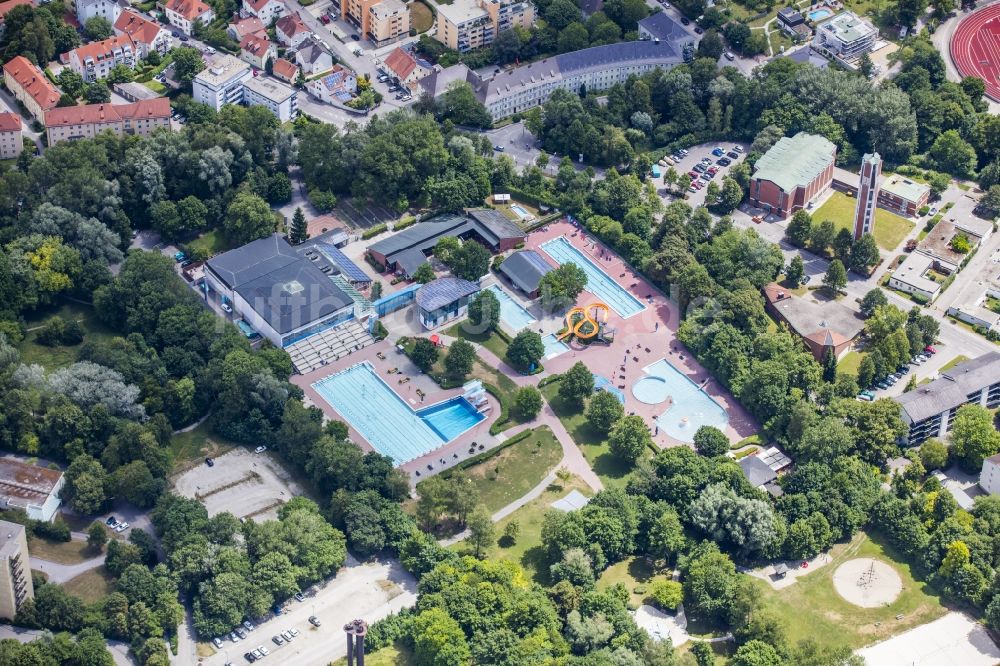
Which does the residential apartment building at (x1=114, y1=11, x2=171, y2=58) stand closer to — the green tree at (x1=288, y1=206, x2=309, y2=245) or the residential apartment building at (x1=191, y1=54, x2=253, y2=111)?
the residential apartment building at (x1=191, y1=54, x2=253, y2=111)

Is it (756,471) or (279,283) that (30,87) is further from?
(756,471)

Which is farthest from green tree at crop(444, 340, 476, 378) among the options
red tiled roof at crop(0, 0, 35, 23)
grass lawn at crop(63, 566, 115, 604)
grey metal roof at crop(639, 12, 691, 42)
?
red tiled roof at crop(0, 0, 35, 23)

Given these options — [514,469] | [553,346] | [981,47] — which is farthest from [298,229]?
[981,47]

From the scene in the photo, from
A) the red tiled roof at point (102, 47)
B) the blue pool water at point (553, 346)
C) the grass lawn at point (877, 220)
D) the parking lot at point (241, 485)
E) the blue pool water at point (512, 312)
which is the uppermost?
the red tiled roof at point (102, 47)

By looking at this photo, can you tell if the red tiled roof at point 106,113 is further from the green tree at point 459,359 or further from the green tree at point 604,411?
the green tree at point 604,411

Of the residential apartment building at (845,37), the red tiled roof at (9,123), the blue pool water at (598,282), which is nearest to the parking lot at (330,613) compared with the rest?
the blue pool water at (598,282)
